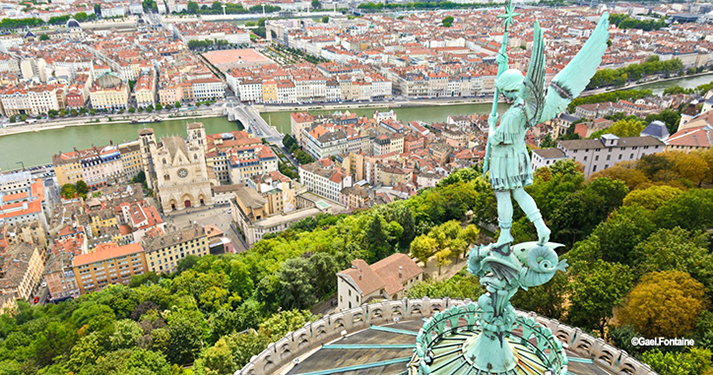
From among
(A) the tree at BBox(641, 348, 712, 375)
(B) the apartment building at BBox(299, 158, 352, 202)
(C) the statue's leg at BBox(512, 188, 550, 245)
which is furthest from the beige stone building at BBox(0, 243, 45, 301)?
(A) the tree at BBox(641, 348, 712, 375)

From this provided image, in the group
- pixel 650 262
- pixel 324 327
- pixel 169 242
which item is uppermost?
pixel 324 327

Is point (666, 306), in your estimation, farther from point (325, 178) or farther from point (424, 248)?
point (325, 178)

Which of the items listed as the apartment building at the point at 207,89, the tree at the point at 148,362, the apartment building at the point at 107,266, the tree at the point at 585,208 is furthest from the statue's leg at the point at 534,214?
the apartment building at the point at 207,89

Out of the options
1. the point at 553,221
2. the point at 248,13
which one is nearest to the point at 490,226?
the point at 553,221

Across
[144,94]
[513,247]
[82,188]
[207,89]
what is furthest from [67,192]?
[513,247]

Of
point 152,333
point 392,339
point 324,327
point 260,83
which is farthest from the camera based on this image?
point 260,83

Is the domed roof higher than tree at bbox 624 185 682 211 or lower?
higher

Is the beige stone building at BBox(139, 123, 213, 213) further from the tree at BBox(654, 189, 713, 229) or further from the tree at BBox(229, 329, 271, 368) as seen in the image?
the tree at BBox(654, 189, 713, 229)

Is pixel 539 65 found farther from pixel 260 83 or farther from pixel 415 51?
pixel 415 51
